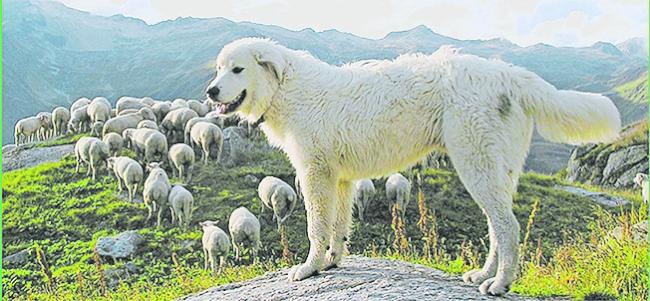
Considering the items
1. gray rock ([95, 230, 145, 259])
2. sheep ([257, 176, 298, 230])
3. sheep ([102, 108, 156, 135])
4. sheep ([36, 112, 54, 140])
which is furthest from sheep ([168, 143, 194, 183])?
sheep ([36, 112, 54, 140])

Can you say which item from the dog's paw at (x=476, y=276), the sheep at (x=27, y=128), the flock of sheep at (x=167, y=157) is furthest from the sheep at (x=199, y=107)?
the dog's paw at (x=476, y=276)

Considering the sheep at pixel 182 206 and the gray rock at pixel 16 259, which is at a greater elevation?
the sheep at pixel 182 206

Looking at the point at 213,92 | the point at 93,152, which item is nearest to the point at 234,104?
the point at 213,92

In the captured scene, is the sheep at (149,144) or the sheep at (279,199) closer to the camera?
the sheep at (279,199)

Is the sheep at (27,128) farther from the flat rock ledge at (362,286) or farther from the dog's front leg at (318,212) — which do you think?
the dog's front leg at (318,212)

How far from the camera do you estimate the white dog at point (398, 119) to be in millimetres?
5645

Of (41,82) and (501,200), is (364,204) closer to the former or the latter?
(501,200)

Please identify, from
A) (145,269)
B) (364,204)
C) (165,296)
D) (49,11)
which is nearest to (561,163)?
(364,204)

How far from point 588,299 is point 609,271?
0.53 meters

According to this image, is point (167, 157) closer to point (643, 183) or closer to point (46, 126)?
point (46, 126)

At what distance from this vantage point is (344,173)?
6398mm

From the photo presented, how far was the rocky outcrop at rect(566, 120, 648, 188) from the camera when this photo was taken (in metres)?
24.0

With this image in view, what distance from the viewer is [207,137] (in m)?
21.4

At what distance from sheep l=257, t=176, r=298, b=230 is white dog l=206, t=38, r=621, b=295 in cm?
945
